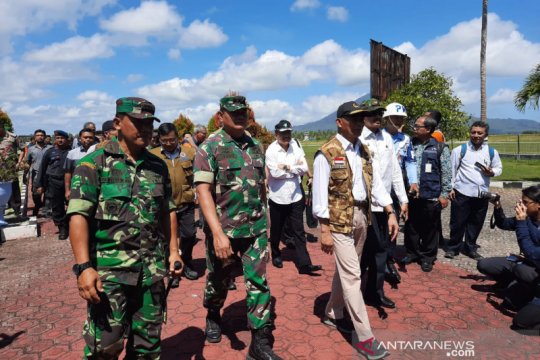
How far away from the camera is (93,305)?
2250 millimetres

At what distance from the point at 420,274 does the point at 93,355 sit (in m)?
4.38

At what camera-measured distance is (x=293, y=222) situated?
5.35 m

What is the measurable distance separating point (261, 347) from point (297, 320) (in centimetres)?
91

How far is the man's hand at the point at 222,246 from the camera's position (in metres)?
2.90

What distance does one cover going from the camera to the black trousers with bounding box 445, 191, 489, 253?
18.9 feet

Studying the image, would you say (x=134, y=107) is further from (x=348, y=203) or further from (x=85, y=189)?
(x=348, y=203)

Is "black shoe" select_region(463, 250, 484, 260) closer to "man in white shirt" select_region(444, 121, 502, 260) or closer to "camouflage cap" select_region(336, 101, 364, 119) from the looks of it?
"man in white shirt" select_region(444, 121, 502, 260)

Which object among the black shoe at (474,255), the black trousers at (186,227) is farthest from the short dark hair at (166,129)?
the black shoe at (474,255)

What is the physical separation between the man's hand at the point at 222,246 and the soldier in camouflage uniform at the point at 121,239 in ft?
1.56

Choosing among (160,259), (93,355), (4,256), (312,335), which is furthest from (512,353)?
(4,256)

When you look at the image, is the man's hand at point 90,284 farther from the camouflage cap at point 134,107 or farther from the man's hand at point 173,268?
the camouflage cap at point 134,107

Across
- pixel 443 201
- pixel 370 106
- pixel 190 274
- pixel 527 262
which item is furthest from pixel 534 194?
pixel 190 274

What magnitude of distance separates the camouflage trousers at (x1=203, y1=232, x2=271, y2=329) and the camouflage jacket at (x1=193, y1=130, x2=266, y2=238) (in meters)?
0.13

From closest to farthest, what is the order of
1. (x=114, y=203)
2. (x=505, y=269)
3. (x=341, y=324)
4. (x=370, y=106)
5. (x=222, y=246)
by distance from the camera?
1. (x=114, y=203)
2. (x=222, y=246)
3. (x=370, y=106)
4. (x=341, y=324)
5. (x=505, y=269)
